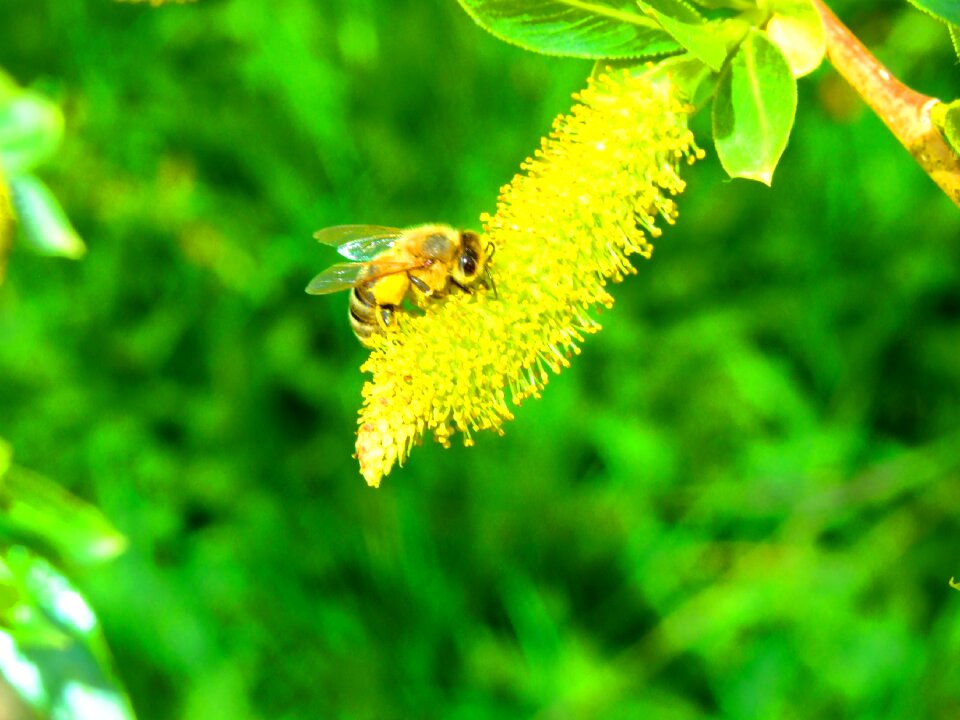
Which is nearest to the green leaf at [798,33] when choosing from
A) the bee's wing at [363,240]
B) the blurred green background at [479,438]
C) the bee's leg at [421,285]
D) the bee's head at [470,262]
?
the bee's head at [470,262]

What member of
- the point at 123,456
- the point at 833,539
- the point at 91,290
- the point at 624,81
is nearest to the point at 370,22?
the point at 91,290

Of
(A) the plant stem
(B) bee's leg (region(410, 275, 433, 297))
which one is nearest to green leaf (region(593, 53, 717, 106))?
(A) the plant stem

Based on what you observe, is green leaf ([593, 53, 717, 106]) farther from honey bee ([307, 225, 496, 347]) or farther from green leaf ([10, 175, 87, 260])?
green leaf ([10, 175, 87, 260])

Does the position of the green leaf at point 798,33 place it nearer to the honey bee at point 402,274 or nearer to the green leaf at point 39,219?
the honey bee at point 402,274

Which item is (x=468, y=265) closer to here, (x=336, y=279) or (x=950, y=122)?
(x=336, y=279)

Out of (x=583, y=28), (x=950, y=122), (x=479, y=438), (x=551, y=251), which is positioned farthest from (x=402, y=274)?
(x=479, y=438)

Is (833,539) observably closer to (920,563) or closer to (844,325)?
(920,563)
